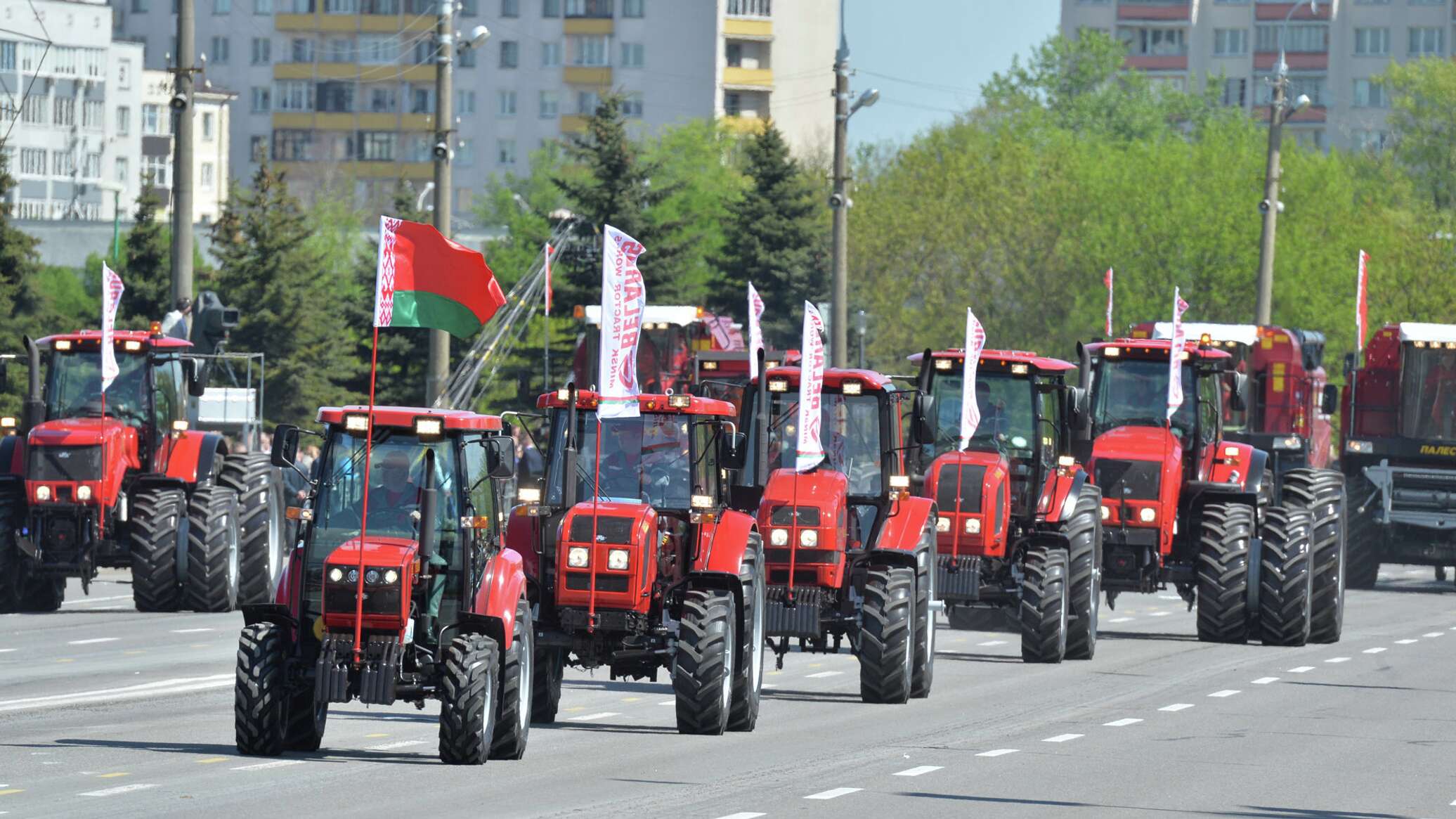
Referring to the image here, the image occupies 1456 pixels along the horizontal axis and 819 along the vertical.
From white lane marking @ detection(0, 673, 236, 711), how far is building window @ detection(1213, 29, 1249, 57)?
130686 mm

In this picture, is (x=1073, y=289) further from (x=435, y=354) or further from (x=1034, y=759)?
(x=1034, y=759)

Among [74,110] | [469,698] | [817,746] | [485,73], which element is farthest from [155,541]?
[74,110]

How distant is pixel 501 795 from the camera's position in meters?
13.6

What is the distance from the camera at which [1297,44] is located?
5684 inches

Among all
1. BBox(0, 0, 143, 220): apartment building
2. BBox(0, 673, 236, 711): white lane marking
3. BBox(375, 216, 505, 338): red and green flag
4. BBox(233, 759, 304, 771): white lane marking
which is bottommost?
BBox(0, 673, 236, 711): white lane marking

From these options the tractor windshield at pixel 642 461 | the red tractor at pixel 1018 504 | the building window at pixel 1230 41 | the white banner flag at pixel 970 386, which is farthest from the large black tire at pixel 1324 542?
the building window at pixel 1230 41

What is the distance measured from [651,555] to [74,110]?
397ft

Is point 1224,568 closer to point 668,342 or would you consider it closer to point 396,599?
point 396,599

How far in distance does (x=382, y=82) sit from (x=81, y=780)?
404 feet

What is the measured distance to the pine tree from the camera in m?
61.4

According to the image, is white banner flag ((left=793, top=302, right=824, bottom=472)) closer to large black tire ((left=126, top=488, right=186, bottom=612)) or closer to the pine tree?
large black tire ((left=126, top=488, right=186, bottom=612))

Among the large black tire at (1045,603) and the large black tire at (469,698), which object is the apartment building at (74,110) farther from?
the large black tire at (469,698)

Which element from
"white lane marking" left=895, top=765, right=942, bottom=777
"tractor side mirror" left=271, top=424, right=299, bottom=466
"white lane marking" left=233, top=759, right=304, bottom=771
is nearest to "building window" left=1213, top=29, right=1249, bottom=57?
"white lane marking" left=895, top=765, right=942, bottom=777

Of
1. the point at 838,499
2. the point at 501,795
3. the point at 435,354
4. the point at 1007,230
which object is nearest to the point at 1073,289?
the point at 1007,230
